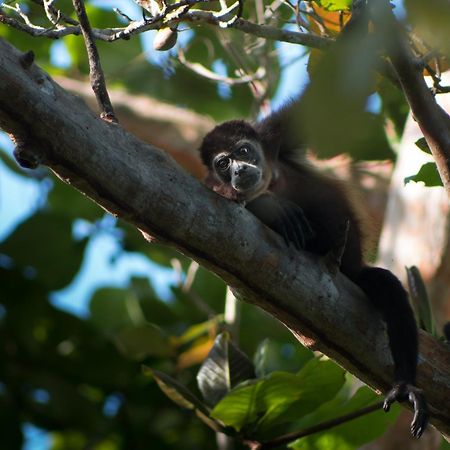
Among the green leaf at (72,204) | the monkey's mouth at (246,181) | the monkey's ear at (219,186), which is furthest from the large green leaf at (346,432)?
the green leaf at (72,204)

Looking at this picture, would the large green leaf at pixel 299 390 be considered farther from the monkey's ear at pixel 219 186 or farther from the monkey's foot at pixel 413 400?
the monkey's ear at pixel 219 186

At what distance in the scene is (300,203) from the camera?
3607 millimetres

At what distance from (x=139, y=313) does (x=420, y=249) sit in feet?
6.95

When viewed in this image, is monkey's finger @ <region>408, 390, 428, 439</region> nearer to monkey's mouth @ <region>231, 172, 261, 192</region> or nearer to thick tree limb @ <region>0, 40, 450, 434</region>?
thick tree limb @ <region>0, 40, 450, 434</region>

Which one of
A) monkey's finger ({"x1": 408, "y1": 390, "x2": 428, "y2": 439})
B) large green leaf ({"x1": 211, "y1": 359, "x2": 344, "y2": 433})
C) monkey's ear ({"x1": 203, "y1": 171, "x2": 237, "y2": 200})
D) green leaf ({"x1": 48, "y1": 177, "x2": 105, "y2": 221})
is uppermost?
green leaf ({"x1": 48, "y1": 177, "x2": 105, "y2": 221})

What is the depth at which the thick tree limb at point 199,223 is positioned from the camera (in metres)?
1.88

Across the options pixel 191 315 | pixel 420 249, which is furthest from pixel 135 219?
pixel 191 315

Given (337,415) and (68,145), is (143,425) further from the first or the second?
(68,145)

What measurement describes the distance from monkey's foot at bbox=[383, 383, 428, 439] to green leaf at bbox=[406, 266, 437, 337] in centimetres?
55

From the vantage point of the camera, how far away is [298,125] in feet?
2.29

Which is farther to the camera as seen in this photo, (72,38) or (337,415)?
(72,38)

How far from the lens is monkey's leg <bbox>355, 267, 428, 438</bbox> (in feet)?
8.25

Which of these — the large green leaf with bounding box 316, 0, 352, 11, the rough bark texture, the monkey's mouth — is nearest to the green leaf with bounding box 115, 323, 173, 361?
the monkey's mouth

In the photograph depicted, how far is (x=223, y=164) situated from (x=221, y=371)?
132 centimetres
